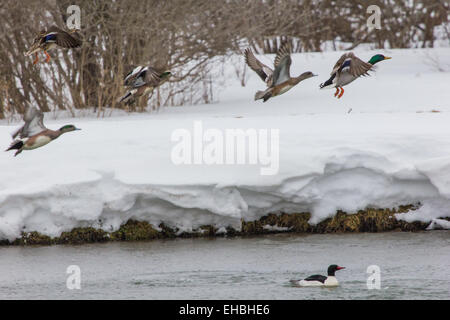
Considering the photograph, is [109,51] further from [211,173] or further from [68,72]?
[211,173]

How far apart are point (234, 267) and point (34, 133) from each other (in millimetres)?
2318

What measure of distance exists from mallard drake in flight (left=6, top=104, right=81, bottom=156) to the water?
1.22 meters

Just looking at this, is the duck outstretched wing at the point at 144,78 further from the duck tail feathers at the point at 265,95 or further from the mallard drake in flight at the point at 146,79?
the duck tail feathers at the point at 265,95

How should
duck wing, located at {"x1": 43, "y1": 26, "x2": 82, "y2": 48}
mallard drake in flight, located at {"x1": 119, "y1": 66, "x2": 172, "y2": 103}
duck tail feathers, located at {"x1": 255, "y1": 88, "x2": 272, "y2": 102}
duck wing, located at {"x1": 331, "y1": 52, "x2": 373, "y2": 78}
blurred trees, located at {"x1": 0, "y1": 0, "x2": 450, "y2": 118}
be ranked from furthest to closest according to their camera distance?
blurred trees, located at {"x1": 0, "y1": 0, "x2": 450, "y2": 118} → mallard drake in flight, located at {"x1": 119, "y1": 66, "x2": 172, "y2": 103} → duck tail feathers, located at {"x1": 255, "y1": 88, "x2": 272, "y2": 102} → duck wing, located at {"x1": 43, "y1": 26, "x2": 82, "y2": 48} → duck wing, located at {"x1": 331, "y1": 52, "x2": 373, "y2": 78}

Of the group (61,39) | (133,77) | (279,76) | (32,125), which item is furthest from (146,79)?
(279,76)

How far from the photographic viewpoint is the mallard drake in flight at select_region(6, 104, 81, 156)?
843 cm

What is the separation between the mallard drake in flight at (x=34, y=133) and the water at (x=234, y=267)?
1.22m

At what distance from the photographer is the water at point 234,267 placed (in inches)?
302

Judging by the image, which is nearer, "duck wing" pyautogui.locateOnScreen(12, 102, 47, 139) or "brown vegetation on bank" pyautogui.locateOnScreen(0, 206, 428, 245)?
"duck wing" pyautogui.locateOnScreen(12, 102, 47, 139)

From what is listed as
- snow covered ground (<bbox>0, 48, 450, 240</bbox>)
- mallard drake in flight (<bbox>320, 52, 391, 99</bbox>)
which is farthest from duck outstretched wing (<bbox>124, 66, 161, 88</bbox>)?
mallard drake in flight (<bbox>320, 52, 391, 99</bbox>)

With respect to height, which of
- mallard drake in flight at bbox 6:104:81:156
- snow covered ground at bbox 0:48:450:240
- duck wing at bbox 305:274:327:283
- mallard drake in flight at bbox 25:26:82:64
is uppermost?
mallard drake in flight at bbox 25:26:82:64

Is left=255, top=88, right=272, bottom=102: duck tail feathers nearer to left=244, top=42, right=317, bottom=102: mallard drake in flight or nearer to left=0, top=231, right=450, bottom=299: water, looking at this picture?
Answer: left=244, top=42, right=317, bottom=102: mallard drake in flight

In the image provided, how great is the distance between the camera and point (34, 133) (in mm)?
8609
